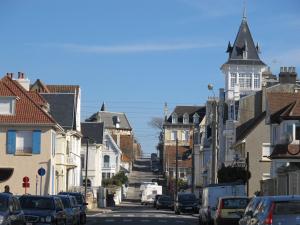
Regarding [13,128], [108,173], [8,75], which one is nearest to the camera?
[13,128]

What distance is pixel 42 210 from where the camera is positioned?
2841 centimetres

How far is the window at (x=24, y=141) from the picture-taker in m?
60.6

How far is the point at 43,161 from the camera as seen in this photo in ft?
199

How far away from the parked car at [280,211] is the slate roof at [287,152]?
29558 mm

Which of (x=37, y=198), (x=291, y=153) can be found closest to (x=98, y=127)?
(x=291, y=153)

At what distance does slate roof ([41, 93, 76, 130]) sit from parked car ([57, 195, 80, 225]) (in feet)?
113

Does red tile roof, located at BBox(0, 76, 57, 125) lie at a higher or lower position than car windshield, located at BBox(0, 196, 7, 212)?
higher

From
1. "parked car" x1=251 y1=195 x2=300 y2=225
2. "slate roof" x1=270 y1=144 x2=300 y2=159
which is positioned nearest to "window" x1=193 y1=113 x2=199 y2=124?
"slate roof" x1=270 y1=144 x2=300 y2=159

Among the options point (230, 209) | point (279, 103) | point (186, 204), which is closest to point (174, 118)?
point (186, 204)

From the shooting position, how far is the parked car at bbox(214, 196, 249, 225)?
31656 mm

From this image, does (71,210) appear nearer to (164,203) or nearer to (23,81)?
(23,81)

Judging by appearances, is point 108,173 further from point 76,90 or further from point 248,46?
point 76,90

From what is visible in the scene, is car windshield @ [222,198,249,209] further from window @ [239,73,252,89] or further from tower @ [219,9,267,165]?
window @ [239,73,252,89]

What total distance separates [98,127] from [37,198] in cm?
7045
